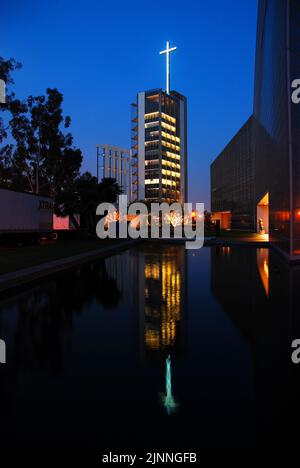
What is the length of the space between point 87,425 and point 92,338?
111 inches

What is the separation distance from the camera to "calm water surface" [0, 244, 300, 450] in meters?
3.26

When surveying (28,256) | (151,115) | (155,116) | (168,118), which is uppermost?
(151,115)

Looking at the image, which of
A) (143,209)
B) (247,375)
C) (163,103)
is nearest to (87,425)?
(247,375)

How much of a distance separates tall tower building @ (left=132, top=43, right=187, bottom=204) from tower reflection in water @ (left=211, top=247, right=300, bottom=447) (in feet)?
438

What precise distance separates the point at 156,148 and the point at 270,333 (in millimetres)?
149320

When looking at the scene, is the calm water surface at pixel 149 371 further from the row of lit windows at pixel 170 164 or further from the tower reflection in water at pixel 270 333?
the row of lit windows at pixel 170 164

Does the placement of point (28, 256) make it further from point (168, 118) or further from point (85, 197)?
point (168, 118)

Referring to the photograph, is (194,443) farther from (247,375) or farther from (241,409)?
(247,375)

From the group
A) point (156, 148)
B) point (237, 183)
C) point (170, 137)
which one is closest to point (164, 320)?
point (237, 183)

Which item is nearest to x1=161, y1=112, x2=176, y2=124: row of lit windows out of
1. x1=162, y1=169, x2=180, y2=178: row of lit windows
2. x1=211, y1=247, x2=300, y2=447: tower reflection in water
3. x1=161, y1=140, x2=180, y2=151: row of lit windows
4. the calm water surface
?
x1=161, y1=140, x2=180, y2=151: row of lit windows

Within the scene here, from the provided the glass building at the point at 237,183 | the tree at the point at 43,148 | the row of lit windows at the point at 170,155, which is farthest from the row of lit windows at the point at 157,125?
the tree at the point at 43,148

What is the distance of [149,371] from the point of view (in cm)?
469

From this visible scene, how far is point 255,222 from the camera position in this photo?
189ft

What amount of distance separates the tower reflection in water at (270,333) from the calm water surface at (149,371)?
18mm
